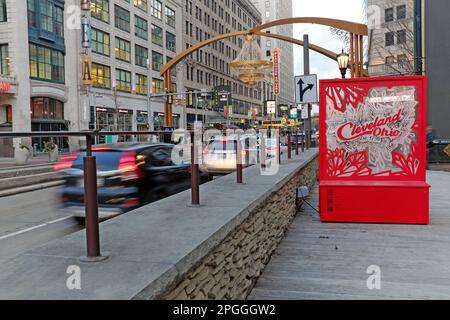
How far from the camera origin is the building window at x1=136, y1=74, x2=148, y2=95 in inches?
1848

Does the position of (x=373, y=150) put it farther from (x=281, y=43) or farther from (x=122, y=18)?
(x=281, y=43)

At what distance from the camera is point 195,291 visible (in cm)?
289

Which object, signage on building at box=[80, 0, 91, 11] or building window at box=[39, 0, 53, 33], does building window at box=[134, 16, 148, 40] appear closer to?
signage on building at box=[80, 0, 91, 11]

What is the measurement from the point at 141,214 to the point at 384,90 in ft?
18.3

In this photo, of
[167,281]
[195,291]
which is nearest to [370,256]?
[195,291]

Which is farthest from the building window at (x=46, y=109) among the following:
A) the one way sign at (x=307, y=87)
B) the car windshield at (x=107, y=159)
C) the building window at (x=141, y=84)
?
the car windshield at (x=107, y=159)

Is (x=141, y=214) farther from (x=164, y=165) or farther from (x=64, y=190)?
(x=164, y=165)

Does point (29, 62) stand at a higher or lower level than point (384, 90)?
higher

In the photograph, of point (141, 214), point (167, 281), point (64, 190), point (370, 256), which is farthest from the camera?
point (64, 190)

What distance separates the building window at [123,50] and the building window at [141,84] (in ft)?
8.71

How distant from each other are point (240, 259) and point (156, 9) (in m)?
52.0

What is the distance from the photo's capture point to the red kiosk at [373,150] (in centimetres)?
775

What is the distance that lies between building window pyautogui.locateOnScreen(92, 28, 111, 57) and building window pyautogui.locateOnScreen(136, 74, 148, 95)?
20.0 feet

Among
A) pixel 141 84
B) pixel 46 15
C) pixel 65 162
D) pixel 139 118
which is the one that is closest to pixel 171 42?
pixel 141 84
